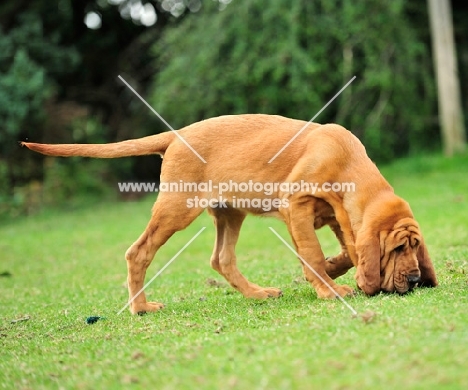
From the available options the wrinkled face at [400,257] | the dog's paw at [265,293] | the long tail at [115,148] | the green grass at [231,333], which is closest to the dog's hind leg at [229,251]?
the dog's paw at [265,293]

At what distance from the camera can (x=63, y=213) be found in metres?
20.2

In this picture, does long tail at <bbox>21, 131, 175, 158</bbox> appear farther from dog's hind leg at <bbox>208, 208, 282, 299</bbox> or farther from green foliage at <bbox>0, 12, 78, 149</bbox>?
green foliage at <bbox>0, 12, 78, 149</bbox>

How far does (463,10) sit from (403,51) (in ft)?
14.4

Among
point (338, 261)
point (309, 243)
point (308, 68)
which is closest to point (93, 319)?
point (309, 243)

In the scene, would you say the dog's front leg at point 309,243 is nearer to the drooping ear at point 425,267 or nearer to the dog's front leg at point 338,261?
the dog's front leg at point 338,261

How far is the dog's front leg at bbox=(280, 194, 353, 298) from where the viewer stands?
671 centimetres

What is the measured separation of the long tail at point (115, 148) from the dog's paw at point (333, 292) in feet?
6.66

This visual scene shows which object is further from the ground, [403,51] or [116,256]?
[403,51]

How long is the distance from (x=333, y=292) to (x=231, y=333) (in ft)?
4.36

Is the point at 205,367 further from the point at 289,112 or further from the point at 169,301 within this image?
the point at 289,112

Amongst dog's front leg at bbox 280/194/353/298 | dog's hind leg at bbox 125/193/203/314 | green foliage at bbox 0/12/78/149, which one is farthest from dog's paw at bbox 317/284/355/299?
green foliage at bbox 0/12/78/149

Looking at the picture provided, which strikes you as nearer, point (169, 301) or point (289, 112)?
point (169, 301)

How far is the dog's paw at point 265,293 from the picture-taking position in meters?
7.34

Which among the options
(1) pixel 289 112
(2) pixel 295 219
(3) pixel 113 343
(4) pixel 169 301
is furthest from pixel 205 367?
(1) pixel 289 112
